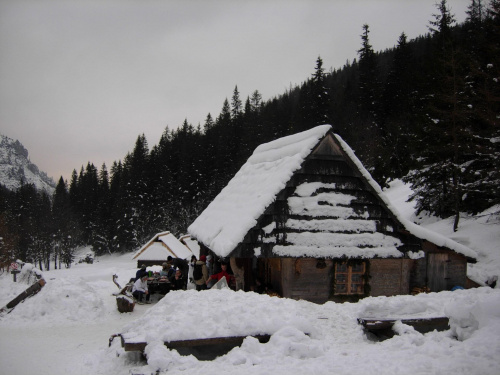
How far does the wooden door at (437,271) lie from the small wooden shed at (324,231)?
1.59ft

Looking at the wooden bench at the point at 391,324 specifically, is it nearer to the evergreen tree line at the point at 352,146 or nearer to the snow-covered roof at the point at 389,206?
the snow-covered roof at the point at 389,206

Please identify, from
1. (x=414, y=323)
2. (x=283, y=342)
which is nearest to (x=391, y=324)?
(x=414, y=323)

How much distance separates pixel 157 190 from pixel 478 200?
52.3 meters

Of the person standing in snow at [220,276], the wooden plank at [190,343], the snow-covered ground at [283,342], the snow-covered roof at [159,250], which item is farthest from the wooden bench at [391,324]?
the snow-covered roof at [159,250]

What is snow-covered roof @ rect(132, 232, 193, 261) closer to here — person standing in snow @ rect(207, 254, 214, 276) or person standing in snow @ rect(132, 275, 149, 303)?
person standing in snow @ rect(207, 254, 214, 276)

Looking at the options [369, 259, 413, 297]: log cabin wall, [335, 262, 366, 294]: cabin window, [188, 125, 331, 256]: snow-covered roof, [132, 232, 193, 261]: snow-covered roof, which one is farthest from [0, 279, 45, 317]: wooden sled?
[132, 232, 193, 261]: snow-covered roof

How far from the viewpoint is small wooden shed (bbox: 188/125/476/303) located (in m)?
9.56

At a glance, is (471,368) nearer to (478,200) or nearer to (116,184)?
(478,200)

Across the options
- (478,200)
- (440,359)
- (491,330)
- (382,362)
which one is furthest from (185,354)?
(478,200)

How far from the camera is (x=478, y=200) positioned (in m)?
18.1

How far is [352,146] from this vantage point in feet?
128

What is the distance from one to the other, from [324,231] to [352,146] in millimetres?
31150

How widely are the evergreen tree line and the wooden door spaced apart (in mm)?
6277

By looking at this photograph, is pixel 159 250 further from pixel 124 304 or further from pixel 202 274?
pixel 202 274
